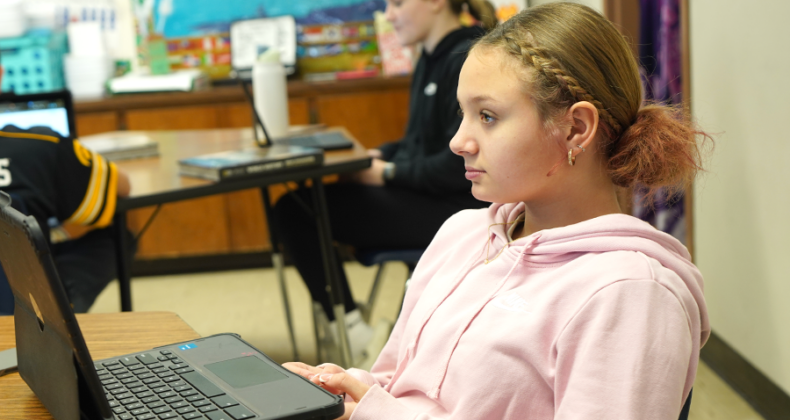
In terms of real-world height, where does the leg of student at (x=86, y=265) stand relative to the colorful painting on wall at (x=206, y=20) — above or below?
below

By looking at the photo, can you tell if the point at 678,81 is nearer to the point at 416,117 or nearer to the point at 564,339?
the point at 416,117

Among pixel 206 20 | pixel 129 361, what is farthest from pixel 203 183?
Answer: pixel 206 20

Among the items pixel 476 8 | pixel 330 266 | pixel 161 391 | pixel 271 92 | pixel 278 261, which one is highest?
pixel 476 8

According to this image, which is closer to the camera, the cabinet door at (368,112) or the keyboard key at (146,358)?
the keyboard key at (146,358)

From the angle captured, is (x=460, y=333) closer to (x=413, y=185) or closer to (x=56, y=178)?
(x=56, y=178)

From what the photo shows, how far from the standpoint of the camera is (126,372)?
0.73 m

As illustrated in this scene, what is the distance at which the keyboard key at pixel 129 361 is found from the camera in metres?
0.75

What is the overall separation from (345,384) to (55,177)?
103 cm

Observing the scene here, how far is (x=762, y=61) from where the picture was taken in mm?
1610

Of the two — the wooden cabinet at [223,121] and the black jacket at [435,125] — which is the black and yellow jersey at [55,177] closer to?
the black jacket at [435,125]

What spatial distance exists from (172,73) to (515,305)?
10.5 feet

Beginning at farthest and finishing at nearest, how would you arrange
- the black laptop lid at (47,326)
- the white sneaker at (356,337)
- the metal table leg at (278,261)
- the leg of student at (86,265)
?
the metal table leg at (278,261), the white sneaker at (356,337), the leg of student at (86,265), the black laptop lid at (47,326)

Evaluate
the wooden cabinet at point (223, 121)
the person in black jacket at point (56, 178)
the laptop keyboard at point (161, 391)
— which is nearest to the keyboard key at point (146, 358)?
the laptop keyboard at point (161, 391)

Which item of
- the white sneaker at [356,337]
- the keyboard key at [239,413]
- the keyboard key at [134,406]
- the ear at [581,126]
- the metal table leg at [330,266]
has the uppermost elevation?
the ear at [581,126]
